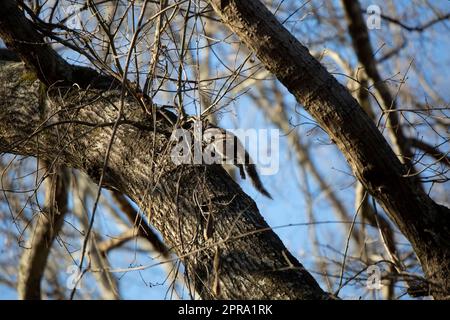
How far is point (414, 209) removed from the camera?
3111 mm

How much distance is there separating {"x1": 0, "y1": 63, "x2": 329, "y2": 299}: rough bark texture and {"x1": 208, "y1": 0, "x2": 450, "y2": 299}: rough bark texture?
49 cm

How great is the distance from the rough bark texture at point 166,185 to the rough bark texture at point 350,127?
0.49 meters

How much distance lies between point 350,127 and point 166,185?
0.85 meters

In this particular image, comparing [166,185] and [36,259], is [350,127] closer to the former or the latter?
[166,185]

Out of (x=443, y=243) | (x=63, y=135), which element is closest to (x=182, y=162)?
(x=63, y=135)

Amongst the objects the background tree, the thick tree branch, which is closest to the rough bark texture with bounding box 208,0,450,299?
the background tree

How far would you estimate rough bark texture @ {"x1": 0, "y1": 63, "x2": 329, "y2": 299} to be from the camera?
298cm

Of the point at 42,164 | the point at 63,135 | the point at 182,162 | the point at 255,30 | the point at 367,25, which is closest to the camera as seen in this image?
the point at 255,30

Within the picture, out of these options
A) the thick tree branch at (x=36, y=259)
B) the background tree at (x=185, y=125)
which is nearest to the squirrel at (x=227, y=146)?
the background tree at (x=185, y=125)

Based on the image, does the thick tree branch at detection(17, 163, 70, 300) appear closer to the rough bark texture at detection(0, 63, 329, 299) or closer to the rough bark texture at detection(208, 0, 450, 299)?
the rough bark texture at detection(0, 63, 329, 299)

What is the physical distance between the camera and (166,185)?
3254 mm

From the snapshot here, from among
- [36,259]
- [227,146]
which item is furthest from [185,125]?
[36,259]
